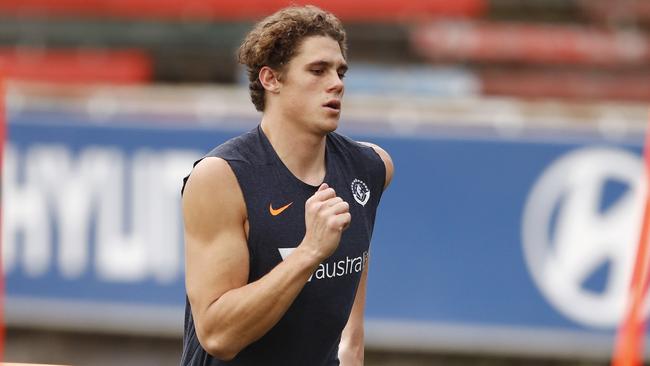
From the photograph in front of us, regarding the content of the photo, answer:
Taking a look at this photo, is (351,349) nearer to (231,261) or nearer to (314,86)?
(231,261)

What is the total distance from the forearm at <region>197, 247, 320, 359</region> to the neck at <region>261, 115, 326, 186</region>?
43cm

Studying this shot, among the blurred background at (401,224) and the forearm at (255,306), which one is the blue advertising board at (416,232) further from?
the forearm at (255,306)

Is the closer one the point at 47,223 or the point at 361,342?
the point at 361,342

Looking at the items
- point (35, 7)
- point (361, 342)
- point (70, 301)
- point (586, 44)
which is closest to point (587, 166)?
point (70, 301)

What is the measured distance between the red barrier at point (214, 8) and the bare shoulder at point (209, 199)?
16.1 m

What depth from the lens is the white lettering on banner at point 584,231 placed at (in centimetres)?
975

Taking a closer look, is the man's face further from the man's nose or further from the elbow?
the elbow

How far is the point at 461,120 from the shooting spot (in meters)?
10.4

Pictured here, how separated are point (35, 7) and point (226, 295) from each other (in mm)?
16911

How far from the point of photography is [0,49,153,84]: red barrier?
17.0 m

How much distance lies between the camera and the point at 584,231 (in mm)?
9828

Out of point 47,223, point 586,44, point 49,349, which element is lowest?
point 49,349

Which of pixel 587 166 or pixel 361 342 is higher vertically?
pixel 587 166

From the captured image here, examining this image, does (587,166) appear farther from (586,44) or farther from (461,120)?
(586,44)
